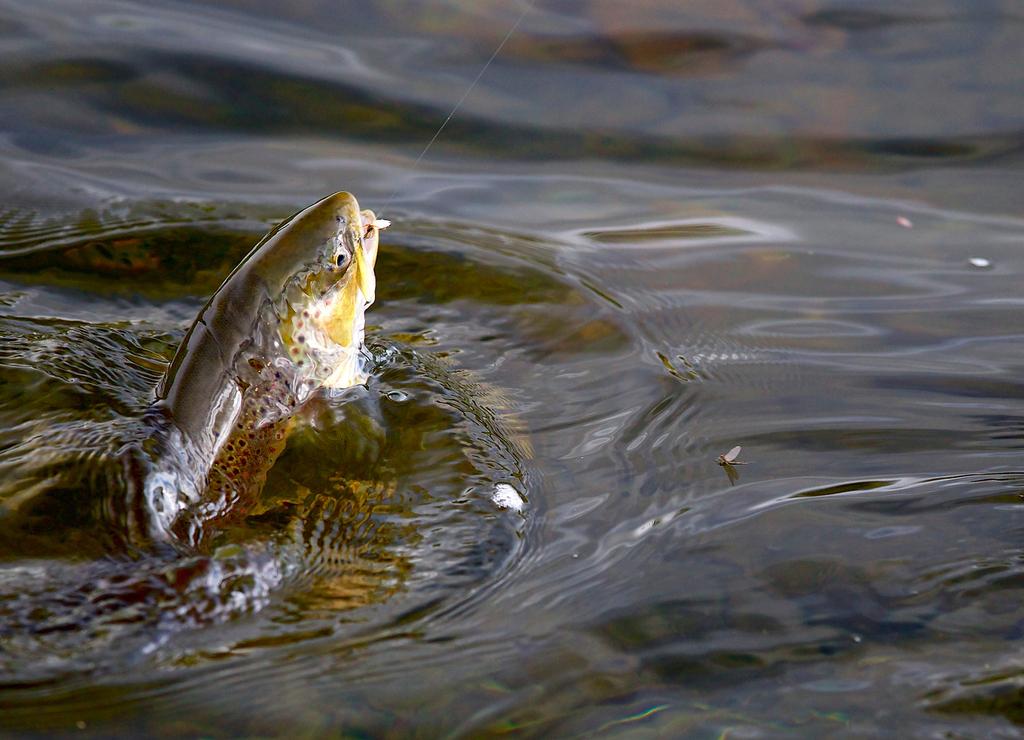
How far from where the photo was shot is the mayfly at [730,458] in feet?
10.8

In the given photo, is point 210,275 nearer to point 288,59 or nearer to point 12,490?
point 12,490

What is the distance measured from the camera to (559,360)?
3.88 metres

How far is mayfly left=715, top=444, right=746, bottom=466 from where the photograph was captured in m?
3.30

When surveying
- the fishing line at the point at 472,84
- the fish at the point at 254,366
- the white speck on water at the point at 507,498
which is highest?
the fishing line at the point at 472,84

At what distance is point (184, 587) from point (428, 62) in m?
4.10

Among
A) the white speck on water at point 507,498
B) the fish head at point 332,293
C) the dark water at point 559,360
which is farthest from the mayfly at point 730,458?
the fish head at point 332,293

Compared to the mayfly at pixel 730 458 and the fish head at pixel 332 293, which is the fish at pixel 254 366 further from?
the mayfly at pixel 730 458

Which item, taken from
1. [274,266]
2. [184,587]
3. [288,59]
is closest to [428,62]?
[288,59]

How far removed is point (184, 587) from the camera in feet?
8.66

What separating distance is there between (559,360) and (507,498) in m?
0.89

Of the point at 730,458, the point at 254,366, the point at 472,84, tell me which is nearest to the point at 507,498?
the point at 730,458

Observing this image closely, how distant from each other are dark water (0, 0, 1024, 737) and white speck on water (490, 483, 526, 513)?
3 centimetres

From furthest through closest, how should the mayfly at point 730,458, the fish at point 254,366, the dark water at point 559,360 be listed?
the mayfly at point 730,458, the fish at point 254,366, the dark water at point 559,360

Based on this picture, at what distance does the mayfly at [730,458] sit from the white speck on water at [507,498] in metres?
0.61
